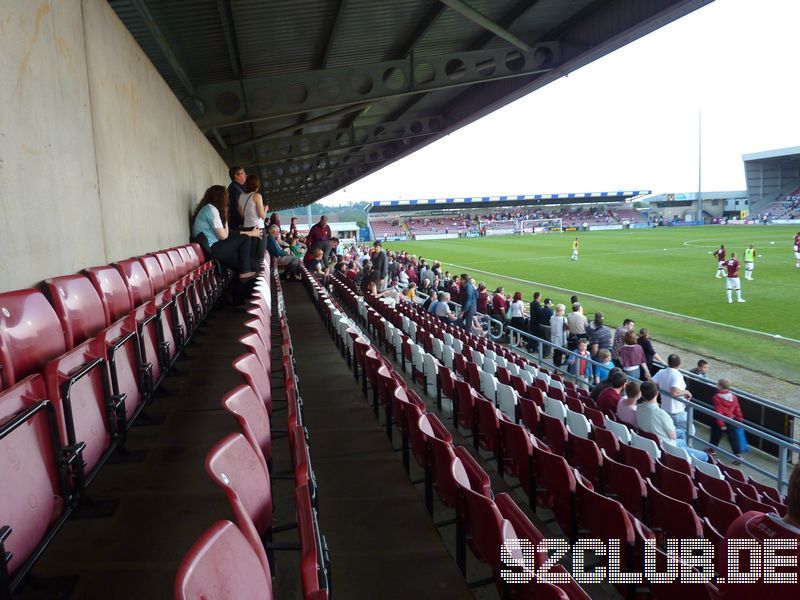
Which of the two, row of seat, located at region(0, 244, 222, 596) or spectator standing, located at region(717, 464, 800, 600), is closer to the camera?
row of seat, located at region(0, 244, 222, 596)

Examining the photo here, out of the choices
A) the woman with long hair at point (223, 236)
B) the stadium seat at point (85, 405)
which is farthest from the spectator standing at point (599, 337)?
the stadium seat at point (85, 405)

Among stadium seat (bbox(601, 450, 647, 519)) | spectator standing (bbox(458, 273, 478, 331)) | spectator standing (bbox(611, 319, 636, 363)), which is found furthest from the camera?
spectator standing (bbox(458, 273, 478, 331))

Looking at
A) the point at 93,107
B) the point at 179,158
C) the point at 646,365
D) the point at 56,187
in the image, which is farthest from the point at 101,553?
the point at 646,365

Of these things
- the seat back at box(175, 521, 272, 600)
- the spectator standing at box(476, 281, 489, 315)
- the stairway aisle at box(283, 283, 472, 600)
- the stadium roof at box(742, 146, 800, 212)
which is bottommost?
the spectator standing at box(476, 281, 489, 315)

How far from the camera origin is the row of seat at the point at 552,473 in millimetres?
2488

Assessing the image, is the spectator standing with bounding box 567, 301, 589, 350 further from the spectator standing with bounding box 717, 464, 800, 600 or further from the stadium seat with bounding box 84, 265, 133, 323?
the stadium seat with bounding box 84, 265, 133, 323

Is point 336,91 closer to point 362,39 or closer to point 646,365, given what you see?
point 362,39

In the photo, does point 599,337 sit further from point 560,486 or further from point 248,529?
point 248,529

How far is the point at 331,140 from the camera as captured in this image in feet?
46.3

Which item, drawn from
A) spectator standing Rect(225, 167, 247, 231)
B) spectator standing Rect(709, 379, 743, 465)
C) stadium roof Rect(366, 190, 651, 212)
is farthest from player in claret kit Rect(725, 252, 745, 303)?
stadium roof Rect(366, 190, 651, 212)

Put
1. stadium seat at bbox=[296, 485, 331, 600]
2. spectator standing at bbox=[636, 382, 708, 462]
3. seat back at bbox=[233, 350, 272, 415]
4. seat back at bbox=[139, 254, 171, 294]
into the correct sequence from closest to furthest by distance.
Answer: stadium seat at bbox=[296, 485, 331, 600] → seat back at bbox=[233, 350, 272, 415] → seat back at bbox=[139, 254, 171, 294] → spectator standing at bbox=[636, 382, 708, 462]

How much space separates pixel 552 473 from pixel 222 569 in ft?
7.28

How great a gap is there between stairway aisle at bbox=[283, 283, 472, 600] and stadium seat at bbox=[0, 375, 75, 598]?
3.40ft

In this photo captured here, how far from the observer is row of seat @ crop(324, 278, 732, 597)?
8.16 feet
